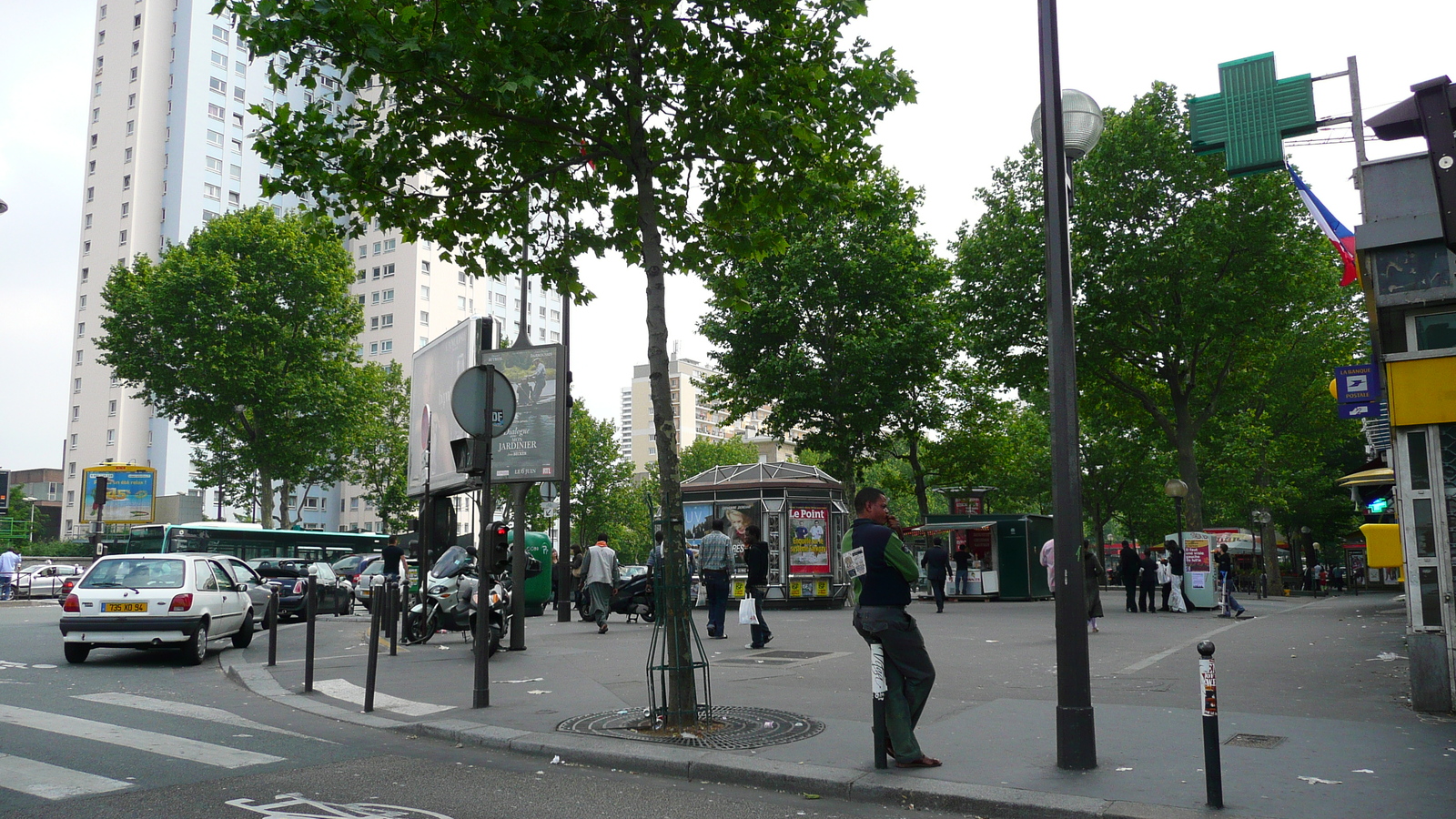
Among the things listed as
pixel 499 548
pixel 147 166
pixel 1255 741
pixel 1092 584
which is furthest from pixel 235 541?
pixel 147 166

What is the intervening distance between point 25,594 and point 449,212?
36.7 meters

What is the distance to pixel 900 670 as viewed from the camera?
6.48 metres

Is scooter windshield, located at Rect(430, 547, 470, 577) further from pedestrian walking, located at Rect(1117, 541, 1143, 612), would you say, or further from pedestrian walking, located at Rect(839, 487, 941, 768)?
pedestrian walking, located at Rect(1117, 541, 1143, 612)

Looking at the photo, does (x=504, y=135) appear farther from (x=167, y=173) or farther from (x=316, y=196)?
(x=167, y=173)

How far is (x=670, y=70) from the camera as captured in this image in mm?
9289

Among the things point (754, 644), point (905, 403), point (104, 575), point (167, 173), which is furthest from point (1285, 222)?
point (167, 173)

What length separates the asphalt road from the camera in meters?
5.66

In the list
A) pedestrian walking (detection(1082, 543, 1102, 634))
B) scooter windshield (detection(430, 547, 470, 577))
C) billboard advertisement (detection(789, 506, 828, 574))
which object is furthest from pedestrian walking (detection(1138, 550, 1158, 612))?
scooter windshield (detection(430, 547, 470, 577))

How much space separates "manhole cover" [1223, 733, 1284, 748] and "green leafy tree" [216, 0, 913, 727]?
12.8 ft

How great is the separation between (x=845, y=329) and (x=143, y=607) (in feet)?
70.8

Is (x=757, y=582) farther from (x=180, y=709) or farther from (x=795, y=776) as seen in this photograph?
(x=795, y=776)

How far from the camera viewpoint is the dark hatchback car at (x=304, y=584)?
2202cm

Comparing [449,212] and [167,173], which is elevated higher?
[167,173]

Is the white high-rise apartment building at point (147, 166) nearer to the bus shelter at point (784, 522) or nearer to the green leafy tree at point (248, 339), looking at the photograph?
the green leafy tree at point (248, 339)
